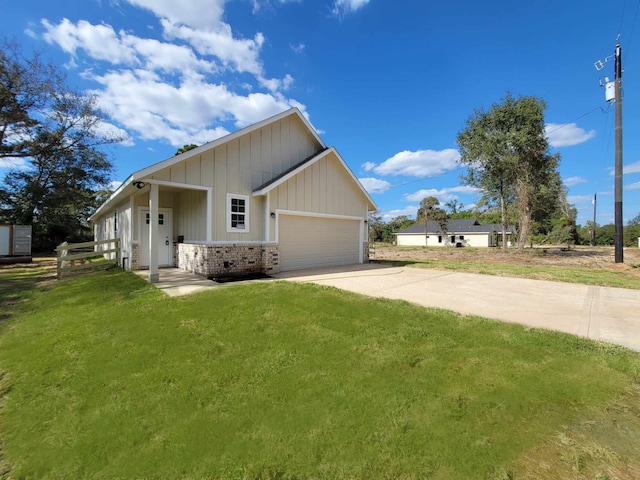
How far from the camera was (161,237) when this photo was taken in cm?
1133

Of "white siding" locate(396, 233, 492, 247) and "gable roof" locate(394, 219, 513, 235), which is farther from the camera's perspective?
"gable roof" locate(394, 219, 513, 235)

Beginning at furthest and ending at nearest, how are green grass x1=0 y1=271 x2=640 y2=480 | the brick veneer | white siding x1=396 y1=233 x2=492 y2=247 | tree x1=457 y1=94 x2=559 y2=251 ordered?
white siding x1=396 y1=233 x2=492 y2=247, tree x1=457 y1=94 x2=559 y2=251, the brick veneer, green grass x1=0 y1=271 x2=640 y2=480

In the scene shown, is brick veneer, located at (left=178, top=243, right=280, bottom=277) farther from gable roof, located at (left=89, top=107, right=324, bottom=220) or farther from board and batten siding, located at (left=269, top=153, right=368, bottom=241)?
gable roof, located at (left=89, top=107, right=324, bottom=220)

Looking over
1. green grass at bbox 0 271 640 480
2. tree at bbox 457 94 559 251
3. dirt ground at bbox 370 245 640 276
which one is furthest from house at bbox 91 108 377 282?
tree at bbox 457 94 559 251

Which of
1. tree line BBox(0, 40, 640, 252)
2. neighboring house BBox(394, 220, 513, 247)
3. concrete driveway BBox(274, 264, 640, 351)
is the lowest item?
concrete driveway BBox(274, 264, 640, 351)

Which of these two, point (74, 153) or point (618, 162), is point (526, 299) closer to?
point (618, 162)

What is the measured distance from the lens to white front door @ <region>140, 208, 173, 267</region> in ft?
35.5

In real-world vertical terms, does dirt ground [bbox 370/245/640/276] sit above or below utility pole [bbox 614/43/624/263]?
below

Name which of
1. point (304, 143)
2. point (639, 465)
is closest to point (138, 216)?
point (304, 143)

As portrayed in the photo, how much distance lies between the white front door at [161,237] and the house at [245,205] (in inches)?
1.4

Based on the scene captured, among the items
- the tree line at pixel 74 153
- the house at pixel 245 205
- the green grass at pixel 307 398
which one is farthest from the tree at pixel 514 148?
the green grass at pixel 307 398

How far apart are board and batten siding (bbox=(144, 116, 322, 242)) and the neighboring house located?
3992 cm

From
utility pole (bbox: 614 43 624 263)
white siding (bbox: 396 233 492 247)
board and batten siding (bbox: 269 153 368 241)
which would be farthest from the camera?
white siding (bbox: 396 233 492 247)

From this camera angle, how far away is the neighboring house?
46.6m
